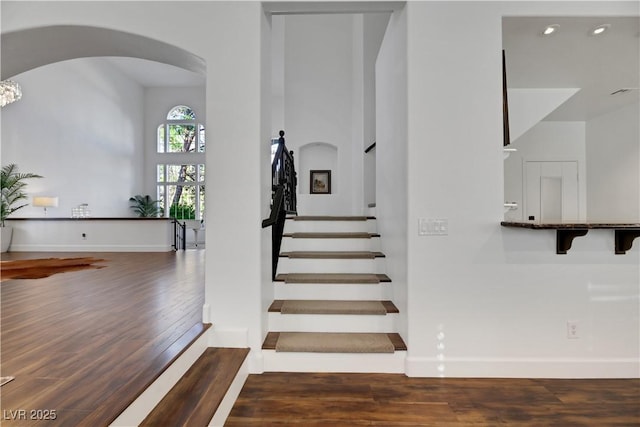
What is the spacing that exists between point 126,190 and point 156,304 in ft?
32.8

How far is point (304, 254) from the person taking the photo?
11.4 feet

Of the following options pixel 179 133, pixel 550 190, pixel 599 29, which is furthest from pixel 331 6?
pixel 179 133

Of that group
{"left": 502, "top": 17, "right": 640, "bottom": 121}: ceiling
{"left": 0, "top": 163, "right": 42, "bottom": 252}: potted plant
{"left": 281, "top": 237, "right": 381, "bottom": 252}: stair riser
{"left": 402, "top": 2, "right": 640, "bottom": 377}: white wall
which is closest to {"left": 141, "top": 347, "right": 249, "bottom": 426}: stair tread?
{"left": 402, "top": 2, "right": 640, "bottom": 377}: white wall

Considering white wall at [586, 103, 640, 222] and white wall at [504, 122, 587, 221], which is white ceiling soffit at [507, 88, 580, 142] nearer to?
white wall at [504, 122, 587, 221]

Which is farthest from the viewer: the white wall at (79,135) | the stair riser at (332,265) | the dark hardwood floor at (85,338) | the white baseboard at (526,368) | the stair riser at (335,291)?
the white wall at (79,135)

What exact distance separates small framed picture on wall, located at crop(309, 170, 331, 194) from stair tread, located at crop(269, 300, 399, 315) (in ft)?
18.1

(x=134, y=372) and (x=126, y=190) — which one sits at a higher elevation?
(x=126, y=190)

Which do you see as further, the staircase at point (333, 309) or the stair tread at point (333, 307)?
the stair tread at point (333, 307)

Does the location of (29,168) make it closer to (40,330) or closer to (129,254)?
(129,254)

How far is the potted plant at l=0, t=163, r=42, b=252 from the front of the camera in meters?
6.94

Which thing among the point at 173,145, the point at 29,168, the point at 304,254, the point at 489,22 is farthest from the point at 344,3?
the point at 173,145

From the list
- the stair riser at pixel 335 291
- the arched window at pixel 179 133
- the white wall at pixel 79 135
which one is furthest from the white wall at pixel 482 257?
the arched window at pixel 179 133

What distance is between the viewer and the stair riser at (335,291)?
303 centimetres

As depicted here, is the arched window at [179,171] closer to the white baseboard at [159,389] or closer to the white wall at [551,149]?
the white wall at [551,149]
